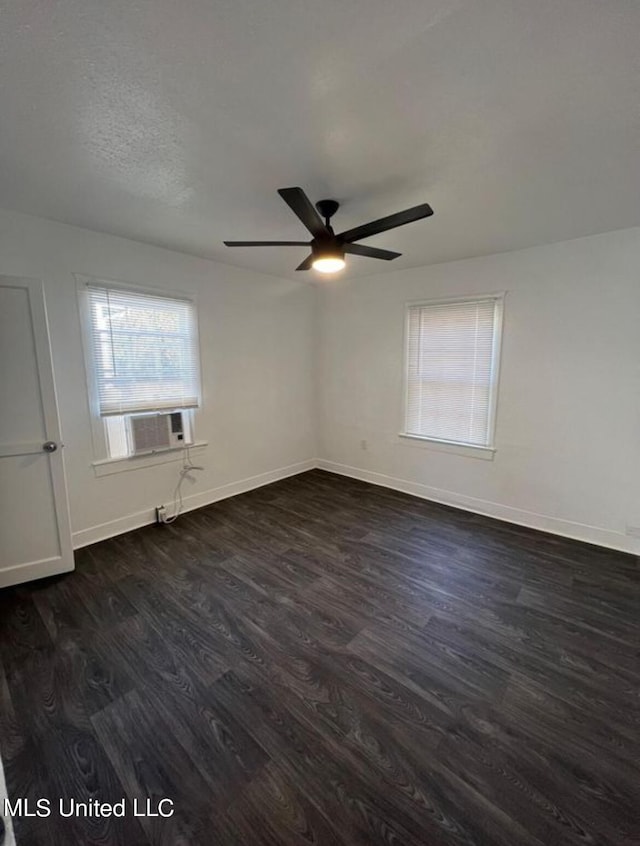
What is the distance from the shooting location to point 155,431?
332cm

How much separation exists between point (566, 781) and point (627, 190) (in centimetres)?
302

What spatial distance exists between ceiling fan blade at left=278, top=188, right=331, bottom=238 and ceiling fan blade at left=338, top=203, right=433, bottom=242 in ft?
0.56

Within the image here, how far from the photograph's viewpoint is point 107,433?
307 cm

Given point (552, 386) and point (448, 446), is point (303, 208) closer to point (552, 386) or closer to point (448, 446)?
point (552, 386)

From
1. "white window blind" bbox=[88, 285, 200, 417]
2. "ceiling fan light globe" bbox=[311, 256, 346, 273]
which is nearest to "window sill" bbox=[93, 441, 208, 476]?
"white window blind" bbox=[88, 285, 200, 417]

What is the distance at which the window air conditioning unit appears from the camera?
3.20 metres

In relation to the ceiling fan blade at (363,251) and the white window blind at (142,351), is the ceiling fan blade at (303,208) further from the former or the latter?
the white window blind at (142,351)

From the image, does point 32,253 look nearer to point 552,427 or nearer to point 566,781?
point 566,781

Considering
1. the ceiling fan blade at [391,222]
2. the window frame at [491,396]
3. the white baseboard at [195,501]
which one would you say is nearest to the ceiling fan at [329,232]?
the ceiling fan blade at [391,222]

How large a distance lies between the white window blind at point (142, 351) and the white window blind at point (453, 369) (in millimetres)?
2396

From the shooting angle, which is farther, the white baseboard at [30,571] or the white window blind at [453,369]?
the white window blind at [453,369]

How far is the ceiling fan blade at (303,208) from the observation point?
5.42 feet

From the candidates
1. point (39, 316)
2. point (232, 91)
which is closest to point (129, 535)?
point (39, 316)

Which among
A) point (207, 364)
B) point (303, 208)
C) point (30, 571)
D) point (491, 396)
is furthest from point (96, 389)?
point (491, 396)
